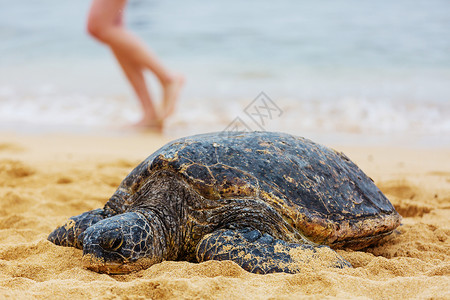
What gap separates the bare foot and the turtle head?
3.93 metres

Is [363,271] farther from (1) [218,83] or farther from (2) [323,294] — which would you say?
(1) [218,83]

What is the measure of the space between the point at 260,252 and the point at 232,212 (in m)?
0.26

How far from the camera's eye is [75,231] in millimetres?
2445

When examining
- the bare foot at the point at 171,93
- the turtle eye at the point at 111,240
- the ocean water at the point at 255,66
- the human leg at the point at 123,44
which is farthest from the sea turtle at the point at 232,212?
the bare foot at the point at 171,93

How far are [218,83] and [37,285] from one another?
759cm

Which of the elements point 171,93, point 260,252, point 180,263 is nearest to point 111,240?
point 180,263

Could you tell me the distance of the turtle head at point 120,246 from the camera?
2.03 m

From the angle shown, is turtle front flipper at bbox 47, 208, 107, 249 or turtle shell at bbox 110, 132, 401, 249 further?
turtle front flipper at bbox 47, 208, 107, 249

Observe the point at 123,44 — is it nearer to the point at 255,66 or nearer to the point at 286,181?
the point at 286,181

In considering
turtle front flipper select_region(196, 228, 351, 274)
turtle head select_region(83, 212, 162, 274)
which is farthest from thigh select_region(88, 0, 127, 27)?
turtle front flipper select_region(196, 228, 351, 274)

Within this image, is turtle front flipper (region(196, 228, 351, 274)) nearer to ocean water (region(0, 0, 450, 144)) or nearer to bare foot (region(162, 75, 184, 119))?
ocean water (region(0, 0, 450, 144))

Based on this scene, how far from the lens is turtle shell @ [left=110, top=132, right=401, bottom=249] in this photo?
7.35 ft

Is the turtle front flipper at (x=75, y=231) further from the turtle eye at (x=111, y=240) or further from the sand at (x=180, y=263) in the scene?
the turtle eye at (x=111, y=240)

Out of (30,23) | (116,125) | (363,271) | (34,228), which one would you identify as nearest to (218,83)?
(116,125)
